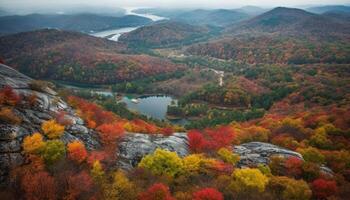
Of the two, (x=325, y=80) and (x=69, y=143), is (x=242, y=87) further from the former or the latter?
(x=69, y=143)

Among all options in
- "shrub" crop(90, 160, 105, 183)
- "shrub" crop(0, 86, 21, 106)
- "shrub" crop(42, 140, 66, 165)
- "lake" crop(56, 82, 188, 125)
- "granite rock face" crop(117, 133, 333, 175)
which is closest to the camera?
"shrub" crop(90, 160, 105, 183)

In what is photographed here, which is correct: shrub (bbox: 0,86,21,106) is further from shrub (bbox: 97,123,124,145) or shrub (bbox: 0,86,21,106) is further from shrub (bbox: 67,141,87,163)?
shrub (bbox: 97,123,124,145)

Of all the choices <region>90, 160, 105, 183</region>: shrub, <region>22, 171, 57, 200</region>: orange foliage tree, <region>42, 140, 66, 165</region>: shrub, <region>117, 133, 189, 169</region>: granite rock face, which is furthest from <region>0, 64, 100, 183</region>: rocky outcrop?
<region>90, 160, 105, 183</region>: shrub

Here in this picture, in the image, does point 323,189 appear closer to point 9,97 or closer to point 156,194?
point 156,194

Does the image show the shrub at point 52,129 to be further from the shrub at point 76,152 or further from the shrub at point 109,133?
the shrub at point 109,133

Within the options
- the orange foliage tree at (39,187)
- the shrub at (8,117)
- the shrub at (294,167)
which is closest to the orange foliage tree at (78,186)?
the orange foliage tree at (39,187)

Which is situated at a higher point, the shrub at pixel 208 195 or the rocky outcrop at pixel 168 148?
the shrub at pixel 208 195
